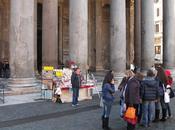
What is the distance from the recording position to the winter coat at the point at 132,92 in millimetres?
9852

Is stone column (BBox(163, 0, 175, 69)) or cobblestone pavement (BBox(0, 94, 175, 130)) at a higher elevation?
stone column (BBox(163, 0, 175, 69))

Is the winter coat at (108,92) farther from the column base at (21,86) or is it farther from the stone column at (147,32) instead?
the stone column at (147,32)

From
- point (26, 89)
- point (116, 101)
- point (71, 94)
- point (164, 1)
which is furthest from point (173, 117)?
point (164, 1)

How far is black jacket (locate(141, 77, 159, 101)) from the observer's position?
10.7 metres

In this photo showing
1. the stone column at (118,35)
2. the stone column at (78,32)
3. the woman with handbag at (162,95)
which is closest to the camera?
the woman with handbag at (162,95)

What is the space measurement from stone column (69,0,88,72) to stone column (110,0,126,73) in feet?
11.7

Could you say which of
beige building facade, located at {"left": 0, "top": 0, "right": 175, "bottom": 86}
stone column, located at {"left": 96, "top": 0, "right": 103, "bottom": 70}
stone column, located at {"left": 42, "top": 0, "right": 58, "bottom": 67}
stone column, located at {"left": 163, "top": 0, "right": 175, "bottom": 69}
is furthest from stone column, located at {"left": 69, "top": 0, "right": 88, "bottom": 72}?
stone column, located at {"left": 96, "top": 0, "right": 103, "bottom": 70}

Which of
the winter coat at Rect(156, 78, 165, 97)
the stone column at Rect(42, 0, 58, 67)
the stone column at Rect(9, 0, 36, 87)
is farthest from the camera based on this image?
the stone column at Rect(42, 0, 58, 67)

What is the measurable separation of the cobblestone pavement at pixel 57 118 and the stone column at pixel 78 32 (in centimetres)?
518

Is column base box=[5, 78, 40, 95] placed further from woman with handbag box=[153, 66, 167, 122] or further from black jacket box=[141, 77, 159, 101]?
black jacket box=[141, 77, 159, 101]

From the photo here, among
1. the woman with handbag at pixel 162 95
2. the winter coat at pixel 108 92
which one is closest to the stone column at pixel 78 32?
the woman with handbag at pixel 162 95

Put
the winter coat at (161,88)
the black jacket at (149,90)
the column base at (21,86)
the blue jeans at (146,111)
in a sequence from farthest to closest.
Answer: the column base at (21,86)
the winter coat at (161,88)
the blue jeans at (146,111)
the black jacket at (149,90)

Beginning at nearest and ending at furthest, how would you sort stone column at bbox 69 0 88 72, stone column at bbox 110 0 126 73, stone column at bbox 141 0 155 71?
stone column at bbox 69 0 88 72 < stone column at bbox 110 0 126 73 < stone column at bbox 141 0 155 71

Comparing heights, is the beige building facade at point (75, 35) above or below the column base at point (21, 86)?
above
